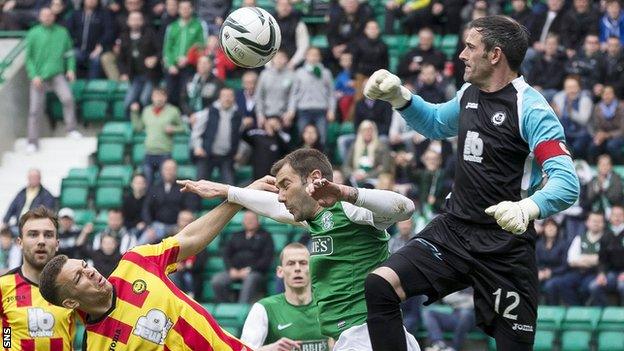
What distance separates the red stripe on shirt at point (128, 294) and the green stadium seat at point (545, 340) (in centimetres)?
791

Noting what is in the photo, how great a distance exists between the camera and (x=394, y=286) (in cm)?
839

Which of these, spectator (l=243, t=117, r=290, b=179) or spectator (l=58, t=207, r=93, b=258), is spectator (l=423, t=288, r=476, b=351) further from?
spectator (l=58, t=207, r=93, b=258)

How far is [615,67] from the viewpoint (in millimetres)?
18281

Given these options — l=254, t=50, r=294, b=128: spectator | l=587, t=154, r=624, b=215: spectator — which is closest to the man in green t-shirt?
l=587, t=154, r=624, b=215: spectator

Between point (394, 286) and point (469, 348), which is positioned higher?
point (394, 286)

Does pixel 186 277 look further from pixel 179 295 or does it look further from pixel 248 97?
pixel 179 295

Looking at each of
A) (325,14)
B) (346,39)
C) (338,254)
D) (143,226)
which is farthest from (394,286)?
(325,14)

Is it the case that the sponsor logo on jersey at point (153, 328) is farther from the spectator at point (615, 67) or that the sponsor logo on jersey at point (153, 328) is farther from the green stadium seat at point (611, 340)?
the spectator at point (615, 67)

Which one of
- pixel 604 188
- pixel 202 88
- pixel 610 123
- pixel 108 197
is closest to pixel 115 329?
pixel 604 188

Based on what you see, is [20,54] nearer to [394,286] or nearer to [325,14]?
[325,14]

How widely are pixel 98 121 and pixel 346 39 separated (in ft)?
14.1

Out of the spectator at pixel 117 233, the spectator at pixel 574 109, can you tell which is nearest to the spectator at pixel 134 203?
the spectator at pixel 117 233

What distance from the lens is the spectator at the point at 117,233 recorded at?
17891 mm

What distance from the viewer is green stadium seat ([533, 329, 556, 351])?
1599cm
